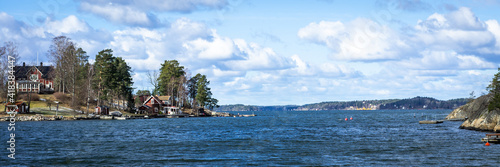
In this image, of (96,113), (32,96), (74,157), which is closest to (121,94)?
(96,113)

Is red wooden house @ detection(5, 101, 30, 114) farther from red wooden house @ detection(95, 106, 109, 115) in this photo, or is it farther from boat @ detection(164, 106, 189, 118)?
boat @ detection(164, 106, 189, 118)

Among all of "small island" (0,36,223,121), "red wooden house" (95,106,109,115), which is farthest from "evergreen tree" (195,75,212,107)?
"red wooden house" (95,106,109,115)

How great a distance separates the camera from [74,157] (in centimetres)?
4081

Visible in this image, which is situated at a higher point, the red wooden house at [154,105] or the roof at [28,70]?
the roof at [28,70]

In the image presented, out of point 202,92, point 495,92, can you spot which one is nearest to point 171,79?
point 202,92

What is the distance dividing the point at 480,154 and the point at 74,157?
118 feet

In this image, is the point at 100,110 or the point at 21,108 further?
the point at 100,110

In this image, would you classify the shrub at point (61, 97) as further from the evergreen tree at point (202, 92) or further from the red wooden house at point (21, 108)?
Answer: the evergreen tree at point (202, 92)

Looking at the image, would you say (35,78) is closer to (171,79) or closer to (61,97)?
(61,97)

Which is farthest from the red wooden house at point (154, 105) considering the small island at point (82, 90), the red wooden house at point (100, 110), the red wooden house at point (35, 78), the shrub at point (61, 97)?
the red wooden house at point (35, 78)

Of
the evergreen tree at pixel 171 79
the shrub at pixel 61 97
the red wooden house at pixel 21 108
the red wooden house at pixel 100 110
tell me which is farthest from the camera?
the evergreen tree at pixel 171 79

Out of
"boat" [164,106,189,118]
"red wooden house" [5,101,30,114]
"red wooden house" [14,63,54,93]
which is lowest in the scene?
"boat" [164,106,189,118]

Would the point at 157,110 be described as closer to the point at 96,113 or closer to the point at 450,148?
the point at 96,113

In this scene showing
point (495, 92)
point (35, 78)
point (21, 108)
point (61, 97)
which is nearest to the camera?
point (495, 92)
